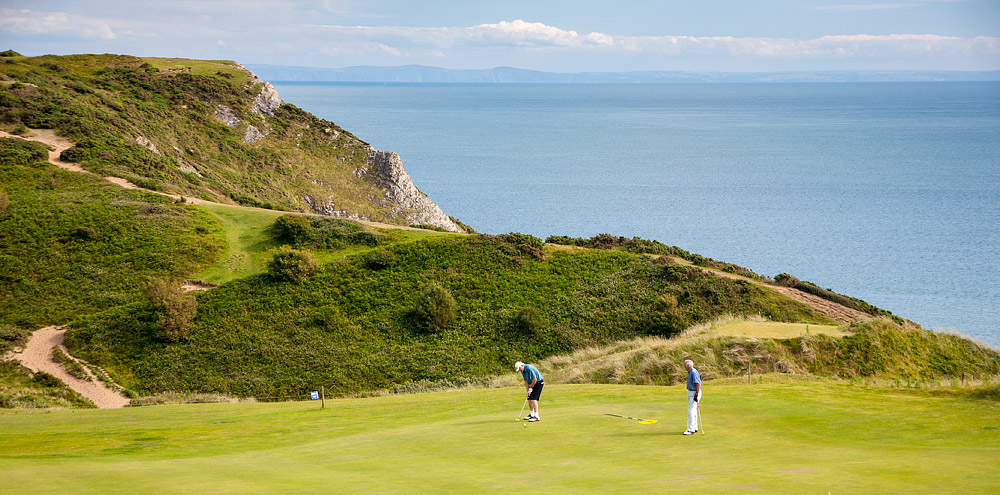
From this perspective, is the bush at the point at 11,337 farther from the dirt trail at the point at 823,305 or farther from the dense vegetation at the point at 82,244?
the dirt trail at the point at 823,305

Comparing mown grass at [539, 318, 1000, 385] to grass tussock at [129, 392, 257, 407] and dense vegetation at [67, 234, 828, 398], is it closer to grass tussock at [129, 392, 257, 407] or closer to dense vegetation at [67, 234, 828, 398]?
dense vegetation at [67, 234, 828, 398]

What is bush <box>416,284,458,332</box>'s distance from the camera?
44969 millimetres

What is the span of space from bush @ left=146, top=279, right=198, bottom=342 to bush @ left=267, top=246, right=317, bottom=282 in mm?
5540

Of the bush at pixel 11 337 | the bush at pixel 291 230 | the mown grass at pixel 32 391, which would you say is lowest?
the mown grass at pixel 32 391

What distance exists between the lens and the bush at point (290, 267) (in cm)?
4903

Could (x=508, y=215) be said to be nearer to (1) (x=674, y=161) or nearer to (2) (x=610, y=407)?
(1) (x=674, y=161)

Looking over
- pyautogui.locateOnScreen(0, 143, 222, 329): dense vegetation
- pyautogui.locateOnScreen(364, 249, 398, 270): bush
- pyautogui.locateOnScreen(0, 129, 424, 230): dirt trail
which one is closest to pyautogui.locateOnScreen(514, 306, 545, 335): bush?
pyautogui.locateOnScreen(364, 249, 398, 270): bush

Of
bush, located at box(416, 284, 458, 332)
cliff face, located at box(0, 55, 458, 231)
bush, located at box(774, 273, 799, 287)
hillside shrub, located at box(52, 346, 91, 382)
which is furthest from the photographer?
cliff face, located at box(0, 55, 458, 231)

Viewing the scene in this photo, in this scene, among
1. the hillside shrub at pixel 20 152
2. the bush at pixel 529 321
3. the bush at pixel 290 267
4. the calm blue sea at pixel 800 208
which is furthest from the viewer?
the calm blue sea at pixel 800 208

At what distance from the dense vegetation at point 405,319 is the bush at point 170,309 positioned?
0.59m

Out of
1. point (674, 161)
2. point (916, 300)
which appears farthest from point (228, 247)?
point (674, 161)

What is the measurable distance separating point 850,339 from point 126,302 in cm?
4207

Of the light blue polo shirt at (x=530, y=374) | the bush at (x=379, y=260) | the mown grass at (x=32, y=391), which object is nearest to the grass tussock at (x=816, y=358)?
the light blue polo shirt at (x=530, y=374)

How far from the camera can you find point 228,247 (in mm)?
53875
